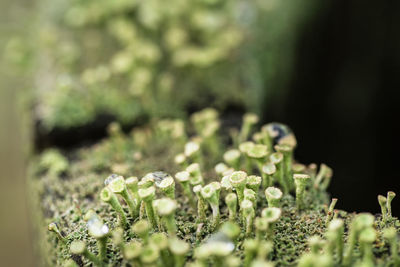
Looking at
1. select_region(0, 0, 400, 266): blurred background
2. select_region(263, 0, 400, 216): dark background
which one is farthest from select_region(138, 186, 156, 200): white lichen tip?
select_region(263, 0, 400, 216): dark background

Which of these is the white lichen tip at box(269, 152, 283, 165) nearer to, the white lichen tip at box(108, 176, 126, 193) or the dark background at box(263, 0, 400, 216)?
the white lichen tip at box(108, 176, 126, 193)

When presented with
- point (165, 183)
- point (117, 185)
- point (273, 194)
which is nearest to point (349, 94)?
point (273, 194)

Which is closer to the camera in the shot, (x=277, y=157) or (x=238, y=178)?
(x=238, y=178)

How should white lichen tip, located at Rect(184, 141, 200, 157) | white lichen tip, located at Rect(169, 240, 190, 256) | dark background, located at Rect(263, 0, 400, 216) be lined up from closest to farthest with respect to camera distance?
white lichen tip, located at Rect(169, 240, 190, 256) → white lichen tip, located at Rect(184, 141, 200, 157) → dark background, located at Rect(263, 0, 400, 216)

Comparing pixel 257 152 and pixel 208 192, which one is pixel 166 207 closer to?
pixel 208 192

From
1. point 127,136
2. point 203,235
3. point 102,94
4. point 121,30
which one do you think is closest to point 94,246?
→ point 203,235

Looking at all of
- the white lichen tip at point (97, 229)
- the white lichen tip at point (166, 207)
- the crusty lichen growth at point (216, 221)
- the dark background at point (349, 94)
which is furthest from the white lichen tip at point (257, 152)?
the dark background at point (349, 94)

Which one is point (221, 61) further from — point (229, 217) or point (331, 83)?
point (229, 217)
